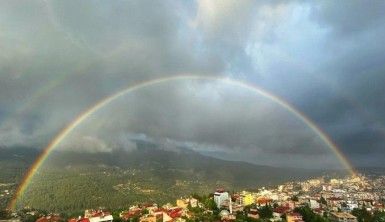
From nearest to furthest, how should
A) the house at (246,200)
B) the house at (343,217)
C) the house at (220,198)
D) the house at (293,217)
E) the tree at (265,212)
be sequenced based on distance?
the house at (293,217)
the tree at (265,212)
the house at (220,198)
the house at (343,217)
the house at (246,200)

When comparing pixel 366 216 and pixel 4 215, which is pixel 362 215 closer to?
pixel 366 216

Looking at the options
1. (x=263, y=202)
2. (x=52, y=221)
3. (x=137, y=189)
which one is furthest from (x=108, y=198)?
(x=263, y=202)

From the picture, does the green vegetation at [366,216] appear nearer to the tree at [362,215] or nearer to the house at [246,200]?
the tree at [362,215]

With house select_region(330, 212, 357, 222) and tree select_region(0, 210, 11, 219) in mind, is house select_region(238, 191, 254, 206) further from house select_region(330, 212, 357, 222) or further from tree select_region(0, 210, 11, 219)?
tree select_region(0, 210, 11, 219)

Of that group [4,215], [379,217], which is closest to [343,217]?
[379,217]

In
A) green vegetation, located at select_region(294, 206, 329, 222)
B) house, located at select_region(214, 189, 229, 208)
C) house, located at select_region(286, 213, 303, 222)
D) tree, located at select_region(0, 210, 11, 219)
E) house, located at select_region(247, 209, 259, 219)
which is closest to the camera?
house, located at select_region(286, 213, 303, 222)

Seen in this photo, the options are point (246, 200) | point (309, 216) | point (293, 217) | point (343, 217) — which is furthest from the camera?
point (246, 200)

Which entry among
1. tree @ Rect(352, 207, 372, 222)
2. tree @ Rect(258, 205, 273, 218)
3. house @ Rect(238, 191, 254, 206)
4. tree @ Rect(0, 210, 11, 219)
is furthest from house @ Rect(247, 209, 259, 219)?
tree @ Rect(0, 210, 11, 219)

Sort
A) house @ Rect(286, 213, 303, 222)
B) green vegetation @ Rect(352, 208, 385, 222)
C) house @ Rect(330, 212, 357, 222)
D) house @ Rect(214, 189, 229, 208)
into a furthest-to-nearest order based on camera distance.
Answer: green vegetation @ Rect(352, 208, 385, 222)
house @ Rect(330, 212, 357, 222)
house @ Rect(214, 189, 229, 208)
house @ Rect(286, 213, 303, 222)

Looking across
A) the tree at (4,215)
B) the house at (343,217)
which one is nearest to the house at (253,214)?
the house at (343,217)

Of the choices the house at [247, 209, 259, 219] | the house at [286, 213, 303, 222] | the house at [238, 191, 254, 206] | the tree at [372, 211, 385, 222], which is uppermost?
the house at [238, 191, 254, 206]

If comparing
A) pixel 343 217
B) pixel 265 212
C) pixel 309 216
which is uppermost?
pixel 265 212

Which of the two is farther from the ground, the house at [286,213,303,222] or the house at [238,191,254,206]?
the house at [238,191,254,206]
